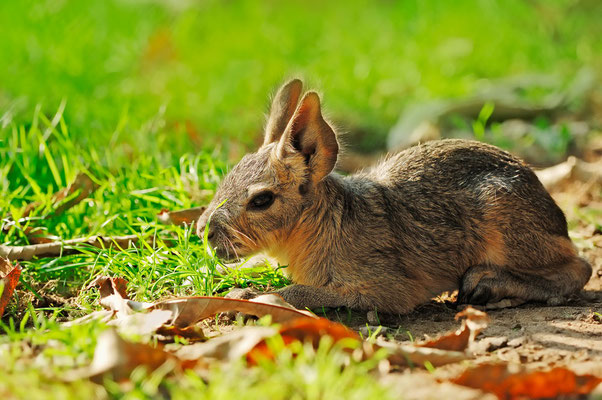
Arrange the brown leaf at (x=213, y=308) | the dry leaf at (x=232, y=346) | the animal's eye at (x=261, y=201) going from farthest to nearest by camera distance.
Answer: the animal's eye at (x=261, y=201) → the brown leaf at (x=213, y=308) → the dry leaf at (x=232, y=346)

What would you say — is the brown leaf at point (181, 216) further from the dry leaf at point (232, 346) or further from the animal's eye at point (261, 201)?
the dry leaf at point (232, 346)

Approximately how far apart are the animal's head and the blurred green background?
7.94 ft

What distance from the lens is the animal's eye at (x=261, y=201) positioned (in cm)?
448

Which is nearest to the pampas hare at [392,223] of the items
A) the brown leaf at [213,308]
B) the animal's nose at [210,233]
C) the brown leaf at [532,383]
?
the animal's nose at [210,233]

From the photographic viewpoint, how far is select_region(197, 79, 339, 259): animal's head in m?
4.41

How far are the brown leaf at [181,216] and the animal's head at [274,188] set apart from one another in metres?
0.53

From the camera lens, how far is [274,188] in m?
4.49

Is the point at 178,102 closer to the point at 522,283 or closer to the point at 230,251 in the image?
the point at 230,251

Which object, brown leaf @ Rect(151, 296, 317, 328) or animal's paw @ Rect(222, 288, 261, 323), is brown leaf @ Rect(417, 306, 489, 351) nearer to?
brown leaf @ Rect(151, 296, 317, 328)

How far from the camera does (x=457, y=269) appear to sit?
15.9 ft

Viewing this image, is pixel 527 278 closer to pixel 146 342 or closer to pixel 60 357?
pixel 146 342

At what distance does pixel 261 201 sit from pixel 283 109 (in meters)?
0.78

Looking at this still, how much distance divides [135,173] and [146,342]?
2.60 meters

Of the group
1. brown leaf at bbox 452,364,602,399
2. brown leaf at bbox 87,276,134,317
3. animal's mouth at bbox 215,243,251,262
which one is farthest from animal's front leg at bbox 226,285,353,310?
brown leaf at bbox 452,364,602,399
